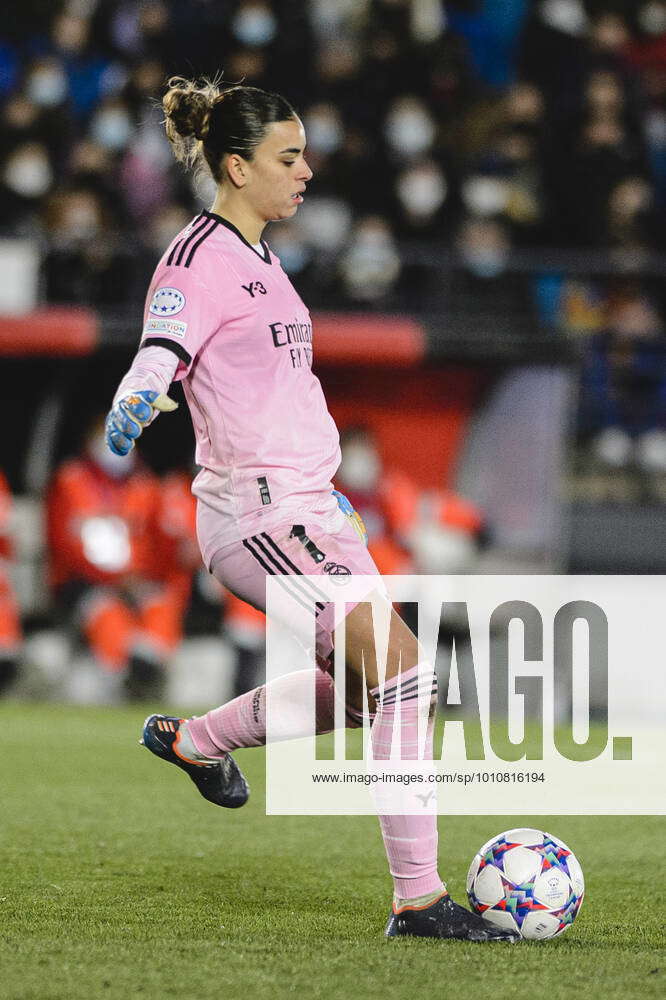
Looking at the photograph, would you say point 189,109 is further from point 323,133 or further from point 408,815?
point 323,133

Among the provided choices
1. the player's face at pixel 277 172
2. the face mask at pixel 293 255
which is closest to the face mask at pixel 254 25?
the face mask at pixel 293 255

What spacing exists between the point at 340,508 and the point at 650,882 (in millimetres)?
1654

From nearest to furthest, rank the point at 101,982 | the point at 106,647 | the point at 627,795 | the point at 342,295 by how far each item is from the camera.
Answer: the point at 101,982, the point at 627,795, the point at 106,647, the point at 342,295

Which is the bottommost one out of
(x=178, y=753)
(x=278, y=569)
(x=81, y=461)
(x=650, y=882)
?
(x=650, y=882)

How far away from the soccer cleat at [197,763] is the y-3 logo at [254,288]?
1.29 meters

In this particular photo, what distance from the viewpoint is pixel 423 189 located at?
12.4m

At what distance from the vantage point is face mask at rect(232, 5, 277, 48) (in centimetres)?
1301

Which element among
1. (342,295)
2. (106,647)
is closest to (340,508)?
(106,647)

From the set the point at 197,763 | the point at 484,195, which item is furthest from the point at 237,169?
the point at 484,195

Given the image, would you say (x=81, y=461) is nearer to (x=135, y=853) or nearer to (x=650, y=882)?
(x=135, y=853)

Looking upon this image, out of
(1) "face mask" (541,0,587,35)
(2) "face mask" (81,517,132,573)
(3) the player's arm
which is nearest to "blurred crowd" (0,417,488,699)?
(2) "face mask" (81,517,132,573)

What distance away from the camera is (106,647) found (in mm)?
10375

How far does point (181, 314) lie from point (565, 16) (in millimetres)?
10977

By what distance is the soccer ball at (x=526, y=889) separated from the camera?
13.4 ft
